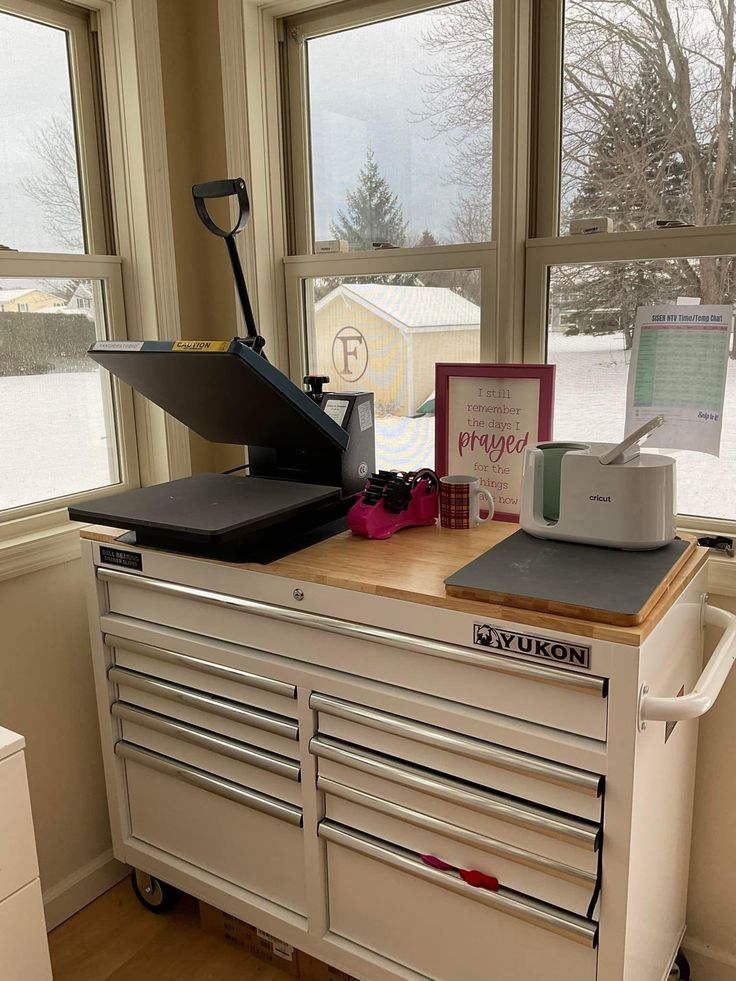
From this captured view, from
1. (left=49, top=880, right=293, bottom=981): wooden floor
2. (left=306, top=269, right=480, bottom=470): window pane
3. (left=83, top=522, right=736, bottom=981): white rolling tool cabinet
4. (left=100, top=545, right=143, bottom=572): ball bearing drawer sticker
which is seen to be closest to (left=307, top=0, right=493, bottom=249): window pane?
(left=306, top=269, right=480, bottom=470): window pane

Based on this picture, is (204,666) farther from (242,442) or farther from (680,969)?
(680,969)

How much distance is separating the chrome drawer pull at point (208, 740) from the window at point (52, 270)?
0.54 meters

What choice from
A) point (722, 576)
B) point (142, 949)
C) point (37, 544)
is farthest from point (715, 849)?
point (37, 544)

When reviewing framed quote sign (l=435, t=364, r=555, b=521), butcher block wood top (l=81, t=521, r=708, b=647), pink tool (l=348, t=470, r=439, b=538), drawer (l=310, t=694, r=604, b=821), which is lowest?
drawer (l=310, t=694, r=604, b=821)

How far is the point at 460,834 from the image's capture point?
138 cm

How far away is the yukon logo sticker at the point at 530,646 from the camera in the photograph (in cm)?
120

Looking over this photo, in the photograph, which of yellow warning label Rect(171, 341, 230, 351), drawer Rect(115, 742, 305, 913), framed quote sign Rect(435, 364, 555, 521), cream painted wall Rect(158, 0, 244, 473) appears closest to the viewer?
yellow warning label Rect(171, 341, 230, 351)

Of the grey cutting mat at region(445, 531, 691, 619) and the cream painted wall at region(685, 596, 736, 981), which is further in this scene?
the cream painted wall at region(685, 596, 736, 981)

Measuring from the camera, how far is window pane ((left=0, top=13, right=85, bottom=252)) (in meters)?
1.86

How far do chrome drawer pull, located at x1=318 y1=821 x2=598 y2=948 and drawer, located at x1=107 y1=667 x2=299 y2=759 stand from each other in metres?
0.18

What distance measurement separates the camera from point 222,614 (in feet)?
5.31

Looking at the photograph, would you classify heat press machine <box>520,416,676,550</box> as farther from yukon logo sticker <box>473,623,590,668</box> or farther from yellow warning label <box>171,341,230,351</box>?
yellow warning label <box>171,341,230,351</box>

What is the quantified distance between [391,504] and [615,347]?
0.60 metres

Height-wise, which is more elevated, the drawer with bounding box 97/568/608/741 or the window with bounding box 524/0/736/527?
the window with bounding box 524/0/736/527
